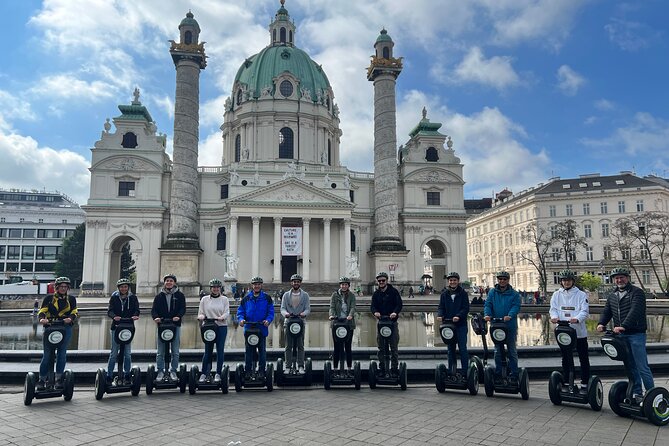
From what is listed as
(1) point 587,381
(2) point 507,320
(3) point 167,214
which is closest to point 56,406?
(2) point 507,320

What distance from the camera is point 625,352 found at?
6500 mm

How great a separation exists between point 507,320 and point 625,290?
1.78 m

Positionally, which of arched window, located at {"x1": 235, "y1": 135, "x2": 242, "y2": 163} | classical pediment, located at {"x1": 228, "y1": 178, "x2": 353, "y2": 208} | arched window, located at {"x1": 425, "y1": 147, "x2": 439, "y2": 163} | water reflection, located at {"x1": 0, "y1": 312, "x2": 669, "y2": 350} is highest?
arched window, located at {"x1": 235, "y1": 135, "x2": 242, "y2": 163}

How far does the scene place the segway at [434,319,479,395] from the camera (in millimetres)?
7984

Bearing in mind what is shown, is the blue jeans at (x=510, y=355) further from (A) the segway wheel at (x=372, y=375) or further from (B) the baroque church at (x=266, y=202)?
(B) the baroque church at (x=266, y=202)

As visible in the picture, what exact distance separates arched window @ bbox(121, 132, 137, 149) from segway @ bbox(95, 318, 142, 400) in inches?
1733

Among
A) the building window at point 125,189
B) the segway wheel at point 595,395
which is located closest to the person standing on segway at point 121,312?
the segway wheel at point 595,395

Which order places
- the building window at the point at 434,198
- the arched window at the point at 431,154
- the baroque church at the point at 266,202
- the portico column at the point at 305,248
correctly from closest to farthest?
the baroque church at the point at 266,202
the portico column at the point at 305,248
the building window at the point at 434,198
the arched window at the point at 431,154

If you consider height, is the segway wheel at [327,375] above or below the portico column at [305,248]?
below

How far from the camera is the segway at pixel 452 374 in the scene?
7.98 m

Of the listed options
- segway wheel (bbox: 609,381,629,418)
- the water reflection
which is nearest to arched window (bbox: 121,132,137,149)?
the water reflection

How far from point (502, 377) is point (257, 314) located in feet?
14.6

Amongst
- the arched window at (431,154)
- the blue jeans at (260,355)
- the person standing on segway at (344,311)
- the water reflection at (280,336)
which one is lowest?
the water reflection at (280,336)

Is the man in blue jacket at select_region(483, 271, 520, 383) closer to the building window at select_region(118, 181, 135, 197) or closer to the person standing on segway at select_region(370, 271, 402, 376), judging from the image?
the person standing on segway at select_region(370, 271, 402, 376)
